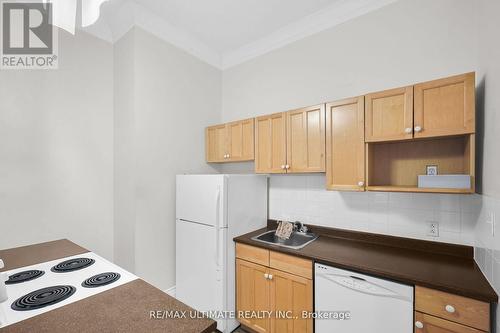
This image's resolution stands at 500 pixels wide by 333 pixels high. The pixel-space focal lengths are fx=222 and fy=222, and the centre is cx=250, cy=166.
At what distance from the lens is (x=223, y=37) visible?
9.01ft

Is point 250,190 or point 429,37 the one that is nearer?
point 429,37

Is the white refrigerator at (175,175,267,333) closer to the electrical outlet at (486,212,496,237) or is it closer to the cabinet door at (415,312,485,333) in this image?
the cabinet door at (415,312,485,333)

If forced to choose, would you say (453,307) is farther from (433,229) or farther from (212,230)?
(212,230)

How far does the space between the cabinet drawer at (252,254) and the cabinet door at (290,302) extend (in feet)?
0.39

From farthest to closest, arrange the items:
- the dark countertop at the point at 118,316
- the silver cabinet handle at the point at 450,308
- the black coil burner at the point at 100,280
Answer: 1. the silver cabinet handle at the point at 450,308
2. the black coil burner at the point at 100,280
3. the dark countertop at the point at 118,316

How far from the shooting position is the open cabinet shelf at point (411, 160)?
5.31ft

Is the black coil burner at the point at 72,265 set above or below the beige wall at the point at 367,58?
below

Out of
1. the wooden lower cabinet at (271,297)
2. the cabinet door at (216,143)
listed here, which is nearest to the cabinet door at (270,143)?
the cabinet door at (216,143)

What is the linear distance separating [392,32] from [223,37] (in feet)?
5.96

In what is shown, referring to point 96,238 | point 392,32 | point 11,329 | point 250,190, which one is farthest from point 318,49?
point 96,238

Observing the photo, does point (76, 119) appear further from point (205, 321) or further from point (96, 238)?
point (205, 321)

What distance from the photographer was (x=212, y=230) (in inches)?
82.8

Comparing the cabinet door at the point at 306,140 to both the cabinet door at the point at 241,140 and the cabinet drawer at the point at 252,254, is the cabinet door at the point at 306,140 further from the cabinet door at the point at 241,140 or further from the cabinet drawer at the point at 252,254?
the cabinet drawer at the point at 252,254

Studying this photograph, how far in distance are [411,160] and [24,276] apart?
106 inches
